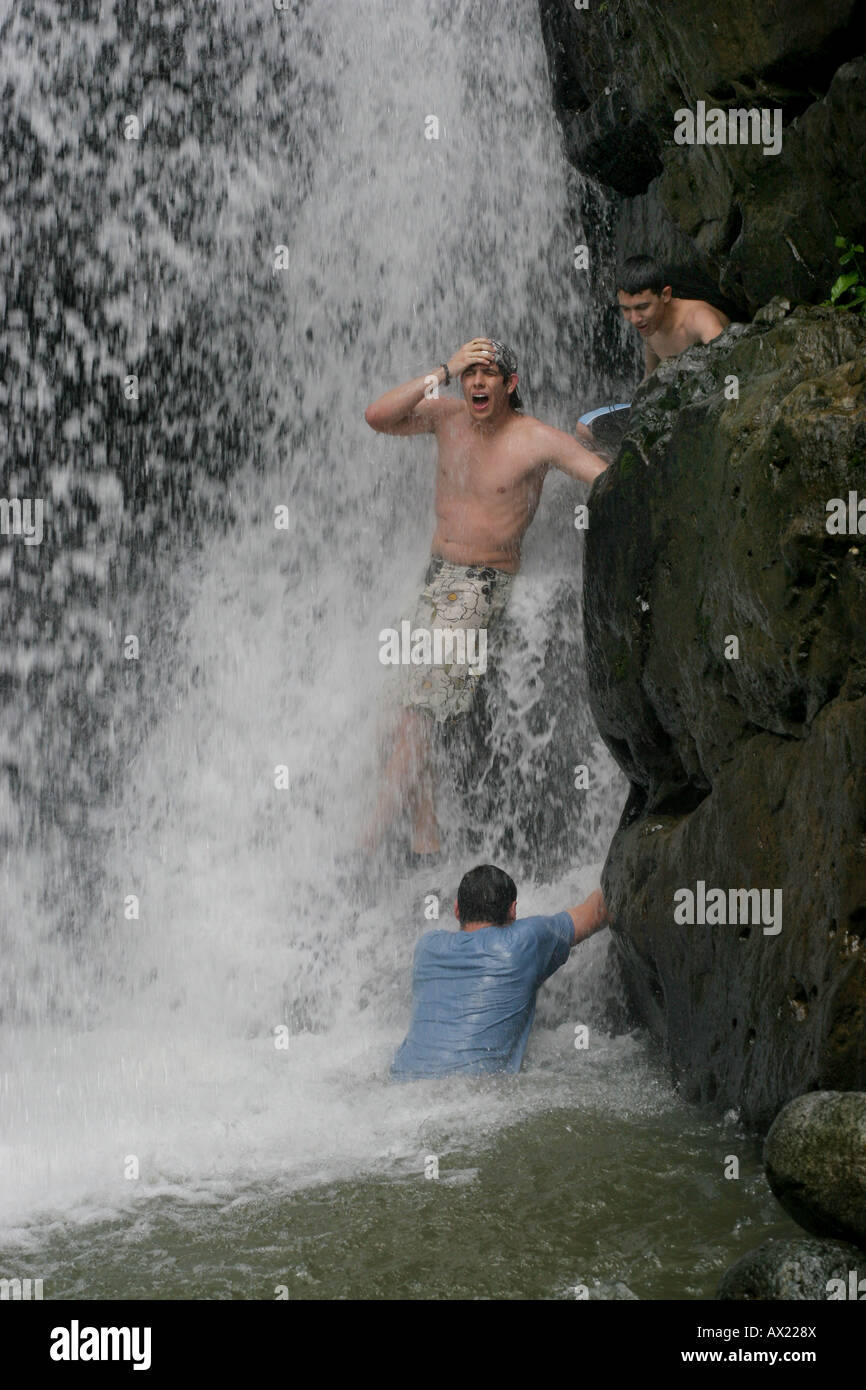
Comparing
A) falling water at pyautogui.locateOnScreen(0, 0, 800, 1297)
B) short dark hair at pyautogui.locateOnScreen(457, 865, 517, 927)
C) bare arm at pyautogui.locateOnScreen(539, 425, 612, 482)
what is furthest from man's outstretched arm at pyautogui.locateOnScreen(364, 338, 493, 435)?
short dark hair at pyautogui.locateOnScreen(457, 865, 517, 927)

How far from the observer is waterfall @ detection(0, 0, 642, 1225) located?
721cm

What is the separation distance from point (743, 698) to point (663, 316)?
238 centimetres

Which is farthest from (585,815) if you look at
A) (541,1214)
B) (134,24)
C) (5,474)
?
(134,24)

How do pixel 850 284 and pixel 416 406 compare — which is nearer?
pixel 850 284

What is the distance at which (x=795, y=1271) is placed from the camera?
11.5 ft

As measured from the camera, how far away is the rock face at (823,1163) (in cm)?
364

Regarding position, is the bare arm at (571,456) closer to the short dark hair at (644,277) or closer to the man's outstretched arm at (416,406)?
the man's outstretched arm at (416,406)

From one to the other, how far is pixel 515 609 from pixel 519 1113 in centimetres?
304

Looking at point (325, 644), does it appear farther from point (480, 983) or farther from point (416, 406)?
point (480, 983)

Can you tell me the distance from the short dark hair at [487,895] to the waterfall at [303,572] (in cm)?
63

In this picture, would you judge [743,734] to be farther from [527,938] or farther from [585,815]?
[585,815]

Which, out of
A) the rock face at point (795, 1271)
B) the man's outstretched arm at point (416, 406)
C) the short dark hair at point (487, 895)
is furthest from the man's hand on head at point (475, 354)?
the rock face at point (795, 1271)

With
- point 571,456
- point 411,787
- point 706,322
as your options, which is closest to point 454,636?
point 411,787

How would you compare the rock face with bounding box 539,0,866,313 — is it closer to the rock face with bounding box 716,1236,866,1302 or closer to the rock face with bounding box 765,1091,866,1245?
the rock face with bounding box 765,1091,866,1245
